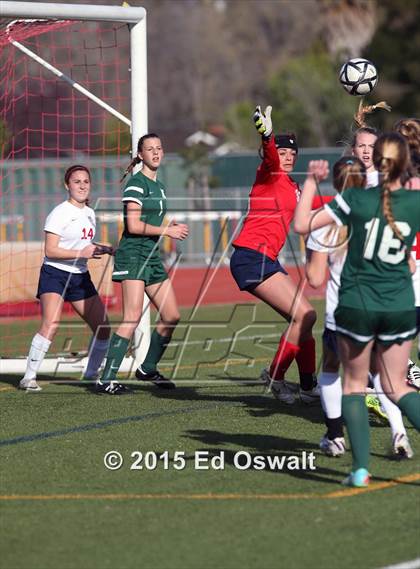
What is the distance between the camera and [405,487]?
6.96 metres

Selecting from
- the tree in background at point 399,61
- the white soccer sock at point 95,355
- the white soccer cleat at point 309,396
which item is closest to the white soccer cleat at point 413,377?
the white soccer cleat at point 309,396

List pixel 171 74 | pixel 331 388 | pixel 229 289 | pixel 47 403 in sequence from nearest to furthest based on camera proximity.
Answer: pixel 331 388 → pixel 47 403 → pixel 229 289 → pixel 171 74

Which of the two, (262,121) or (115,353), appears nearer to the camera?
(262,121)

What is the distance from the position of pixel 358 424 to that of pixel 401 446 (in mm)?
1041

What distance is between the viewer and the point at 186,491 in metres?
7.00

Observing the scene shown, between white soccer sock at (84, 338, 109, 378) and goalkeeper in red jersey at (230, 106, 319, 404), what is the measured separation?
1719 mm

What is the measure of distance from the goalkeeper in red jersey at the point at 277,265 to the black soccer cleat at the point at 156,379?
4.18ft

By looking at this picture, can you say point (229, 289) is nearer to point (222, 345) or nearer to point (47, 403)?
point (222, 345)

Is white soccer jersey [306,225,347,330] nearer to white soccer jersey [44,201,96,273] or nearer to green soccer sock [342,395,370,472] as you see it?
green soccer sock [342,395,370,472]

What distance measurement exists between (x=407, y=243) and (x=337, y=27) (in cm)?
7081

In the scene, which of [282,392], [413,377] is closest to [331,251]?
[413,377]

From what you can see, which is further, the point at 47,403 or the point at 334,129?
the point at 334,129

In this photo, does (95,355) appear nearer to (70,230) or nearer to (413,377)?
(70,230)

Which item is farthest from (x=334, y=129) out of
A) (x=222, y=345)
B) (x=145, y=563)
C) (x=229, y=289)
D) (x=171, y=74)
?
(x=145, y=563)
